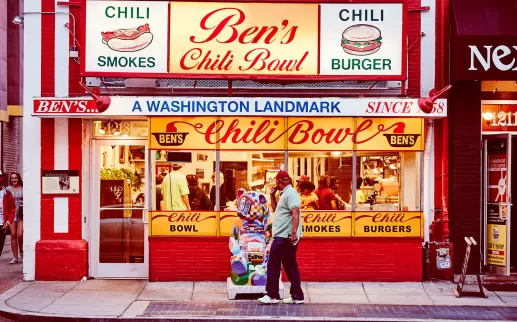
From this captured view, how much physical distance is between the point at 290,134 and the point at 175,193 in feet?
7.13

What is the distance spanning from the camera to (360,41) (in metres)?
11.1

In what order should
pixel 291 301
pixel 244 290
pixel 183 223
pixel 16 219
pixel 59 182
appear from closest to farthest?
pixel 291 301 → pixel 244 290 → pixel 183 223 → pixel 59 182 → pixel 16 219

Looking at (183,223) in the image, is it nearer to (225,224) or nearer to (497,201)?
(225,224)

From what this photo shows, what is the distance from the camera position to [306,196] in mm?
11453

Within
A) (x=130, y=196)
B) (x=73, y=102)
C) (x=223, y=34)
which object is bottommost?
(x=130, y=196)

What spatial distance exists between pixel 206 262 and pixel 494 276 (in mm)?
4852

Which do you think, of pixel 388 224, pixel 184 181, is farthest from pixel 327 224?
pixel 184 181

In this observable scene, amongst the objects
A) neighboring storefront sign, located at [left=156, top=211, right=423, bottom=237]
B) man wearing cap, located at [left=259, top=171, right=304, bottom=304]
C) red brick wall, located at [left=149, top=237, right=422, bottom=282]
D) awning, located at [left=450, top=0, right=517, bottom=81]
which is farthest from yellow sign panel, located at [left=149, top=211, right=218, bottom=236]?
awning, located at [left=450, top=0, right=517, bottom=81]

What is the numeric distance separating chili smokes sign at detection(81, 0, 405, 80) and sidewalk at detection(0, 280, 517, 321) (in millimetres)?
3458

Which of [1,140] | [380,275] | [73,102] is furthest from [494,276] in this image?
[1,140]

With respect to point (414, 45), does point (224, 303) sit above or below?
below

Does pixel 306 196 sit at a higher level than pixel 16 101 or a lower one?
lower

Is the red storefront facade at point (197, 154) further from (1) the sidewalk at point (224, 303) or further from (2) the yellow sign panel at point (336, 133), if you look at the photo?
(1) the sidewalk at point (224, 303)

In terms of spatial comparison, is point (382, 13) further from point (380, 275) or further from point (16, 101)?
point (16, 101)
